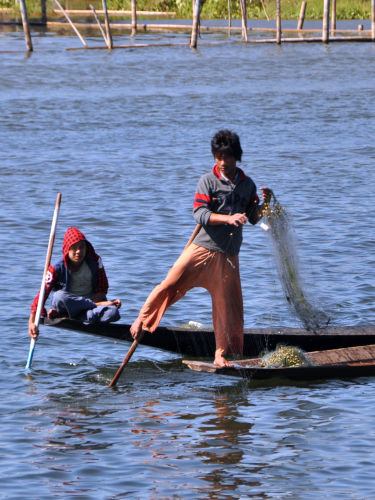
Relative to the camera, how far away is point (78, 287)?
8094 mm

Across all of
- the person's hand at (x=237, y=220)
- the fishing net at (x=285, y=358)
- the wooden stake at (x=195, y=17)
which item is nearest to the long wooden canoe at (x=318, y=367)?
the fishing net at (x=285, y=358)

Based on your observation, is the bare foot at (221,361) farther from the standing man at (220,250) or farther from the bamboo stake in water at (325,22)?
the bamboo stake in water at (325,22)

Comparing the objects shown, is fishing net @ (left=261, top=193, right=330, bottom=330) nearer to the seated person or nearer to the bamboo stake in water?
the seated person

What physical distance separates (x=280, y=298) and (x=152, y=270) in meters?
1.61

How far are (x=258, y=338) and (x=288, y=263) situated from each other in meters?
0.65

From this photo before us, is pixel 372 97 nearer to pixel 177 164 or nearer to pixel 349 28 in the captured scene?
pixel 177 164

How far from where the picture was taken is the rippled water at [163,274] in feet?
21.7

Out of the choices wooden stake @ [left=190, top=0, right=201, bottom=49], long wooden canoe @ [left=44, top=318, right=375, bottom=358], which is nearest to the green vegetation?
wooden stake @ [left=190, top=0, right=201, bottom=49]

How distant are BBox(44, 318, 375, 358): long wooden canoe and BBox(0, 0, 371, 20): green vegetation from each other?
40169 mm

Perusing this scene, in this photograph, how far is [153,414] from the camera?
295 inches

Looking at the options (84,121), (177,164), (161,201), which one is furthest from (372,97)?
(161,201)

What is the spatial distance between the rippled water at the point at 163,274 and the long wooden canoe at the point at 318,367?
166mm

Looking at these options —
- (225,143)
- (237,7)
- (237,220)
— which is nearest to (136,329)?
(237,220)

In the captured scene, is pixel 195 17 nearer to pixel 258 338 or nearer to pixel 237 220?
pixel 258 338
